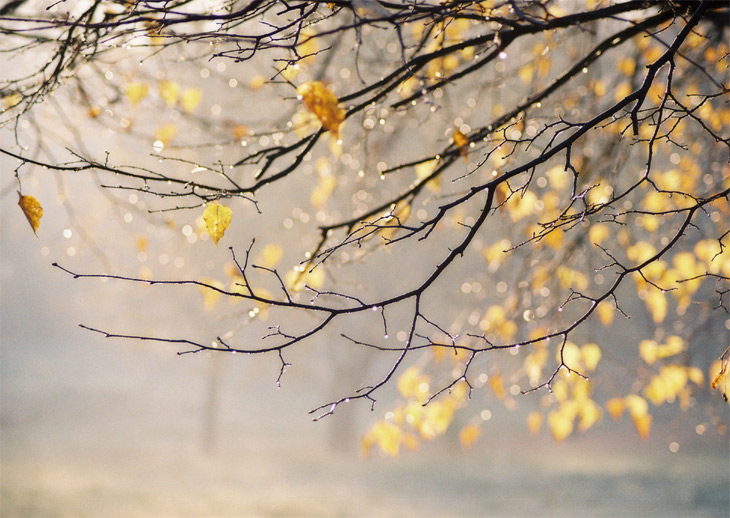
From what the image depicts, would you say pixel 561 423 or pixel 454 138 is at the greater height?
pixel 454 138

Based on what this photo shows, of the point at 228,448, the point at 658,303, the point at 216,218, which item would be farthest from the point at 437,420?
the point at 228,448

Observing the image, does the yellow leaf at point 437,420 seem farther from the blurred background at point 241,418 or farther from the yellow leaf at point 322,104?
the yellow leaf at point 322,104

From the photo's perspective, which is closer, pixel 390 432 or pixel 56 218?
pixel 390 432

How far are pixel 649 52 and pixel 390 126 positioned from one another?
1.66 meters

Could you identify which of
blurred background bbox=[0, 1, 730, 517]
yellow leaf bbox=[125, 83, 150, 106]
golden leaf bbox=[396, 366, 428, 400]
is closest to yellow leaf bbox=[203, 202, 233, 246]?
blurred background bbox=[0, 1, 730, 517]

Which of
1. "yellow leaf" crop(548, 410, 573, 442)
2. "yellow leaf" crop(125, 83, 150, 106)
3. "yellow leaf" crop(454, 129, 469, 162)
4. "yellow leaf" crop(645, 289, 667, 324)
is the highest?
"yellow leaf" crop(125, 83, 150, 106)

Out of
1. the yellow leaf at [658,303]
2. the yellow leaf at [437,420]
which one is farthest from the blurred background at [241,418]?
the yellow leaf at [437,420]

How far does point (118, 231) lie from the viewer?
15.3 meters

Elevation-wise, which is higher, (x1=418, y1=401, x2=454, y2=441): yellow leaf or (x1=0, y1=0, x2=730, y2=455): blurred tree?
(x1=0, y1=0, x2=730, y2=455): blurred tree

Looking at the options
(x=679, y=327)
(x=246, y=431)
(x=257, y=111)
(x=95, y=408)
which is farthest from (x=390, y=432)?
(x=95, y=408)

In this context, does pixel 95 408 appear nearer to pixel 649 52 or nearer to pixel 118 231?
pixel 118 231

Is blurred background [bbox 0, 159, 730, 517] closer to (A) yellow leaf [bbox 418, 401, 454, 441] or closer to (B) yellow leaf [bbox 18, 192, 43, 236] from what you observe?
(A) yellow leaf [bbox 418, 401, 454, 441]

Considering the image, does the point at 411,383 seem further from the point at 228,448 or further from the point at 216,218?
the point at 228,448

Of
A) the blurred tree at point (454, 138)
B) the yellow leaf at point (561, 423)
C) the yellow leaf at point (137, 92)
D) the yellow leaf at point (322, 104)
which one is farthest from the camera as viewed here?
the yellow leaf at point (561, 423)
